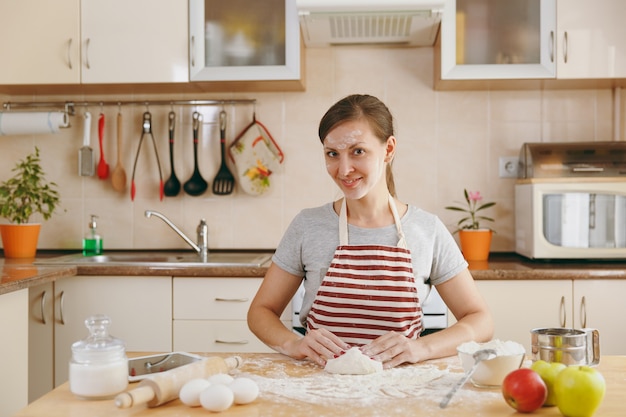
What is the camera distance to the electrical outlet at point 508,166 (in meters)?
3.29

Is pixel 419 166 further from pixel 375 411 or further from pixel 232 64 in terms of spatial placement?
pixel 375 411

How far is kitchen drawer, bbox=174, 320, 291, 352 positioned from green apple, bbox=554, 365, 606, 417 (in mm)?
1728

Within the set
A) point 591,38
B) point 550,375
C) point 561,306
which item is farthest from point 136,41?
point 550,375

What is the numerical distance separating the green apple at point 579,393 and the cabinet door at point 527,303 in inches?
62.1

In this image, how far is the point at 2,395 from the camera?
2.31m

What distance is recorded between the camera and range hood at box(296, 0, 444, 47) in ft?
9.16

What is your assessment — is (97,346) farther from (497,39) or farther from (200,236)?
(497,39)

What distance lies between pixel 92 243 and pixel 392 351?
7.06 ft

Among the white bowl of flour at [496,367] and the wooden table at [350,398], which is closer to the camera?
the wooden table at [350,398]

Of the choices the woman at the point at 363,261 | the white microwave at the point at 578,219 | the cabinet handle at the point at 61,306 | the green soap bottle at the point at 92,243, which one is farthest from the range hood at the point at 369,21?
the cabinet handle at the point at 61,306

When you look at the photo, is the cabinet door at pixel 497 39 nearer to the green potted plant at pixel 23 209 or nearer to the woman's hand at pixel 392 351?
the woman's hand at pixel 392 351

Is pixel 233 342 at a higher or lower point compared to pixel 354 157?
lower

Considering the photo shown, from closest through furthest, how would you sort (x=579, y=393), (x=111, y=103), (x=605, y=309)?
(x=579, y=393)
(x=605, y=309)
(x=111, y=103)

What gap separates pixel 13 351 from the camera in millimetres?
2395
